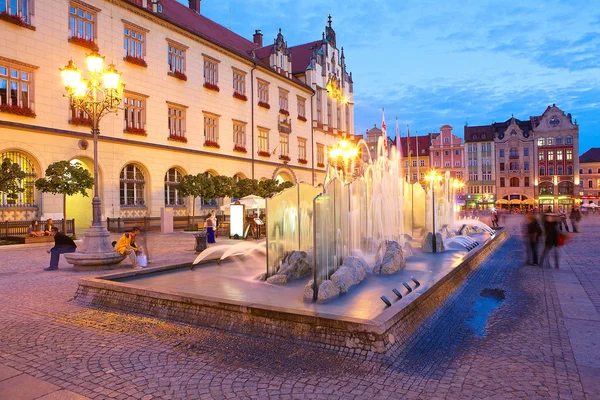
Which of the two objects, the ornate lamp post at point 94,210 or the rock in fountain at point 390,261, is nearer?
the rock in fountain at point 390,261

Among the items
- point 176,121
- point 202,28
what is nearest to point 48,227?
point 176,121

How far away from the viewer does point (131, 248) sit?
13.8m

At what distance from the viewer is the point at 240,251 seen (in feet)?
52.5

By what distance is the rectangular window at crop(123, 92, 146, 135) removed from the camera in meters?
29.8

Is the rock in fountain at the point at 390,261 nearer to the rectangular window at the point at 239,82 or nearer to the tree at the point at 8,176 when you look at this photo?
the tree at the point at 8,176

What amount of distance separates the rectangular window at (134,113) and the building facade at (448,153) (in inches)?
2663

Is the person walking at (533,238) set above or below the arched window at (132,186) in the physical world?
below

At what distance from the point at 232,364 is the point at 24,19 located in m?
25.7

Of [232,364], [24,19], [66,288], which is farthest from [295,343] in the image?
[24,19]

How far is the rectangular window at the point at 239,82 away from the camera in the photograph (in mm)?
39406

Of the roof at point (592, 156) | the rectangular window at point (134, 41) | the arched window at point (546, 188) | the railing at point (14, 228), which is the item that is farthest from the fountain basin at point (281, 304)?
the roof at point (592, 156)

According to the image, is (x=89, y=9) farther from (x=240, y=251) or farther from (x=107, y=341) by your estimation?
(x=107, y=341)

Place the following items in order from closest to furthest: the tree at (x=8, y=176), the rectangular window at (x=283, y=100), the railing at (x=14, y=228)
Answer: the tree at (x=8, y=176), the railing at (x=14, y=228), the rectangular window at (x=283, y=100)

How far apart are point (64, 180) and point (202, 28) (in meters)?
22.4
